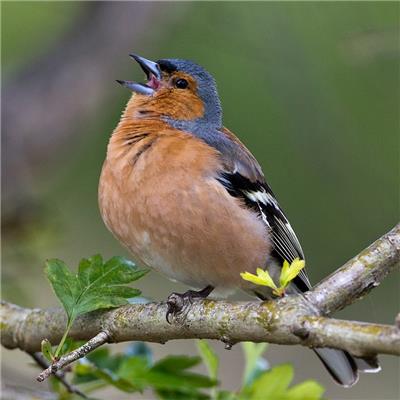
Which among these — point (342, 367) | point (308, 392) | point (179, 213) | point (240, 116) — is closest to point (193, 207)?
point (179, 213)

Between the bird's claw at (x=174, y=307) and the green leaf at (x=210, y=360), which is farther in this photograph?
the green leaf at (x=210, y=360)

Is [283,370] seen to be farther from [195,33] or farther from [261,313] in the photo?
[195,33]

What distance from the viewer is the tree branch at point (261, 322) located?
8.13 ft

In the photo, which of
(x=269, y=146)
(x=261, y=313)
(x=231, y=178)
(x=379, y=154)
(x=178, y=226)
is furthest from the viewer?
(x=269, y=146)

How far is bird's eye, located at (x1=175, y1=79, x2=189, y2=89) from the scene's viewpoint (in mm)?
5148

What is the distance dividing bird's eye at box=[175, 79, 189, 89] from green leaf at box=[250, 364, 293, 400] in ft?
7.90

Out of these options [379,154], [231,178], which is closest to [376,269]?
[231,178]

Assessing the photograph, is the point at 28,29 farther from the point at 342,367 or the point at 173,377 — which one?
the point at 173,377

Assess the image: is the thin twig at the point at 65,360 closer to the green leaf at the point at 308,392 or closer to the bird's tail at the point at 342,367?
the green leaf at the point at 308,392

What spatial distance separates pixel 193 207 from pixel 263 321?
4.86 feet

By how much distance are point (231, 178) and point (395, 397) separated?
135 inches

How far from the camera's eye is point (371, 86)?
720 centimetres

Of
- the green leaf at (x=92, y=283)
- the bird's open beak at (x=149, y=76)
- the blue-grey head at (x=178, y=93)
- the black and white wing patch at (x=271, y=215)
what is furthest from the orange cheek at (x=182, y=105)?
the green leaf at (x=92, y=283)

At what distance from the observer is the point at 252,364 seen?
352 centimetres
